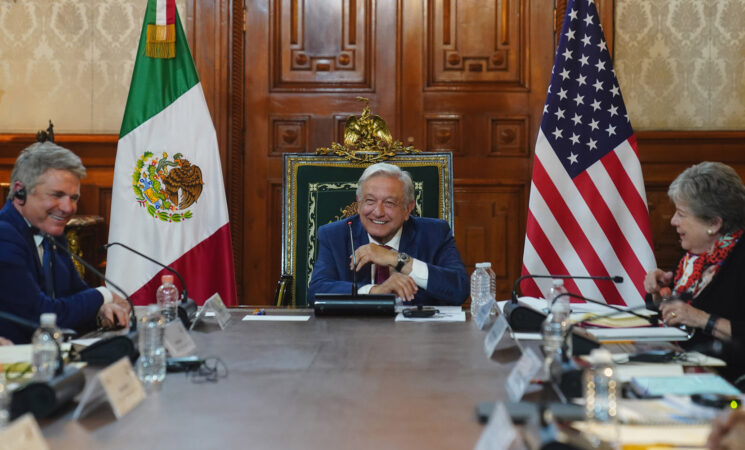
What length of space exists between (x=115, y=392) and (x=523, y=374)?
0.71m

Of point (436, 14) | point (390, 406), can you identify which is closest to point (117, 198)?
point (436, 14)

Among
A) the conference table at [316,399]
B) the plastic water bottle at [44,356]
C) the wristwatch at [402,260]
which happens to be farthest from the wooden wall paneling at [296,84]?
the plastic water bottle at [44,356]

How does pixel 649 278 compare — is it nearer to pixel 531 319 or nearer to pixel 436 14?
pixel 531 319

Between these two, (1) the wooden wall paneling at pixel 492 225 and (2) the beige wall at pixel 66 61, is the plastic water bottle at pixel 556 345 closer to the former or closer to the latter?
(1) the wooden wall paneling at pixel 492 225

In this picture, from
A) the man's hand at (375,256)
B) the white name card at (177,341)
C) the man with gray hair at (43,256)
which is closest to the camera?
the white name card at (177,341)

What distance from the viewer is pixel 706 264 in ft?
8.00

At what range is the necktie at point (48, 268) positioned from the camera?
2396mm

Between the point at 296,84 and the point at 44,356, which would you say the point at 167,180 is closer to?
the point at 296,84

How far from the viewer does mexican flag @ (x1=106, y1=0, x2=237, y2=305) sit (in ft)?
11.7

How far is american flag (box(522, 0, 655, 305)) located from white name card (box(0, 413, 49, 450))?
2793 millimetres

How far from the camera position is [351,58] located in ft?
14.1

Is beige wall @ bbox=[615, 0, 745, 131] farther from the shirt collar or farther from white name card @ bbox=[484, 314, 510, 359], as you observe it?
white name card @ bbox=[484, 314, 510, 359]

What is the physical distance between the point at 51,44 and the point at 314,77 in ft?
4.88

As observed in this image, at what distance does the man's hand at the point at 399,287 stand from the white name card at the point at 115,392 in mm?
1317
